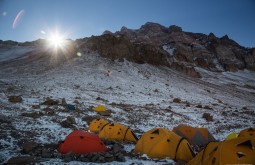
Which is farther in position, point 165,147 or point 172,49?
point 172,49

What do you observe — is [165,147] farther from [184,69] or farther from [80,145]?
[184,69]

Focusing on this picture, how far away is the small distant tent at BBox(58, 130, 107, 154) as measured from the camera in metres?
12.2

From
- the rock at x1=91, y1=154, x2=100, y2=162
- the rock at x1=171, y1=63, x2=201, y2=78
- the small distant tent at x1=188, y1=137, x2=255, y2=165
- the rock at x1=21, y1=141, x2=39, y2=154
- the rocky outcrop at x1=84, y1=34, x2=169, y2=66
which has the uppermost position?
the rocky outcrop at x1=84, y1=34, x2=169, y2=66

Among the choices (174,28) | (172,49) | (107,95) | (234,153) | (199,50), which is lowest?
(107,95)

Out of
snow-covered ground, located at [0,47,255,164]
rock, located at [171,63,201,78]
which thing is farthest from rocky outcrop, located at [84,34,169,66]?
rock, located at [171,63,201,78]

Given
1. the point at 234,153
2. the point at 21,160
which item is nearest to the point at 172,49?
the point at 234,153

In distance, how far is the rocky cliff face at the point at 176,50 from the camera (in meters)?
71.2

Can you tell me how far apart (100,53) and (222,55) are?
81776mm

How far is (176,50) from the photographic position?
111500 mm

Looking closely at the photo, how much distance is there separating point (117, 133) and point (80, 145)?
4227mm

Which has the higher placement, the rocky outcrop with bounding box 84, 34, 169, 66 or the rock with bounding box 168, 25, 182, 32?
the rock with bounding box 168, 25, 182, 32

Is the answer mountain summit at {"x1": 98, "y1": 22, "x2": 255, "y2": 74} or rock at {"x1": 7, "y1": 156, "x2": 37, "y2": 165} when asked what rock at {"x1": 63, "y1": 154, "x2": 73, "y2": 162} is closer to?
rock at {"x1": 7, "y1": 156, "x2": 37, "y2": 165}

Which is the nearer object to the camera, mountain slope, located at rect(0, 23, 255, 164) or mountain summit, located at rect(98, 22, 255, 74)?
mountain slope, located at rect(0, 23, 255, 164)

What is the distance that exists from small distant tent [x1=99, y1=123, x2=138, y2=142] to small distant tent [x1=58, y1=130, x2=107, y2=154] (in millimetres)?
3510
